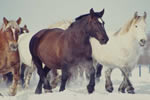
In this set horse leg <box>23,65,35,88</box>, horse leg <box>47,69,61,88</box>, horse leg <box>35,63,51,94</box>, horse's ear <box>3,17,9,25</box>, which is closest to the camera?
horse's ear <box>3,17,9,25</box>

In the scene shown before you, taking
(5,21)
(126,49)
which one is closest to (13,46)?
(5,21)

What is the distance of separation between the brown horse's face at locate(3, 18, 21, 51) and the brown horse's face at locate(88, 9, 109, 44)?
66.7 inches

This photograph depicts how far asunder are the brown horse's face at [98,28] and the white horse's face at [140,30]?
4.15 feet

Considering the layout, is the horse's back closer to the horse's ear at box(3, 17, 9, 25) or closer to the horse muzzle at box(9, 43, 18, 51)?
the horse muzzle at box(9, 43, 18, 51)

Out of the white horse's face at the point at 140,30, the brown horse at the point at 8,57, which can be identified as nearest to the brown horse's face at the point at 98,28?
the white horse's face at the point at 140,30

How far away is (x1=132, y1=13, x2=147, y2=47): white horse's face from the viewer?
8977 mm

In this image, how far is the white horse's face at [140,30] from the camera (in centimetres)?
898

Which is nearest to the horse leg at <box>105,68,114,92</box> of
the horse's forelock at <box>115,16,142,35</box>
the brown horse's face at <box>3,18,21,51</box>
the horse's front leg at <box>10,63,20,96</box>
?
the horse's forelock at <box>115,16,142,35</box>

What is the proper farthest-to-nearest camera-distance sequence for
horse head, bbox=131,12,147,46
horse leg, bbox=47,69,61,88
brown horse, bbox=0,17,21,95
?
horse leg, bbox=47,69,61,88
horse head, bbox=131,12,147,46
brown horse, bbox=0,17,21,95

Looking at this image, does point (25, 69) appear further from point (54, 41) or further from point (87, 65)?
point (87, 65)

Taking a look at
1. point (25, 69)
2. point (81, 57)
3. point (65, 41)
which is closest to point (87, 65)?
point (81, 57)

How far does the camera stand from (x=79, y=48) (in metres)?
8.36

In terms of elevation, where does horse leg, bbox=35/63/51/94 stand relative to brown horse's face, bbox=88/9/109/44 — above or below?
below

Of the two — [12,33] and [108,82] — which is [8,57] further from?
[108,82]
